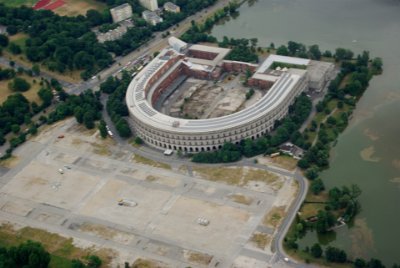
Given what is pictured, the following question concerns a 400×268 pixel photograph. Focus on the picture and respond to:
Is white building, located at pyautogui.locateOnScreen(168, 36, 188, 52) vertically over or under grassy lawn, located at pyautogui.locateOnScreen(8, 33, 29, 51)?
over

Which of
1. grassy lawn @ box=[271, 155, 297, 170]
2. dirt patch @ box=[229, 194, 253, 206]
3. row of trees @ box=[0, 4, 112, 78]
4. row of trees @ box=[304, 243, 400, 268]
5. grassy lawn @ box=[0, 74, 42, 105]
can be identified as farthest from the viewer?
row of trees @ box=[0, 4, 112, 78]

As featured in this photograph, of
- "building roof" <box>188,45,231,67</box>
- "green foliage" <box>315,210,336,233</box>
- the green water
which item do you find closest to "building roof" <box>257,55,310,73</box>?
"building roof" <box>188,45,231,67</box>

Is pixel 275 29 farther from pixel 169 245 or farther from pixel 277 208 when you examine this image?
pixel 169 245

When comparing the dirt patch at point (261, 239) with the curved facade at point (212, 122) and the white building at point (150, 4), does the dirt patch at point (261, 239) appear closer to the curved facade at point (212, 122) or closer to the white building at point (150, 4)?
the curved facade at point (212, 122)

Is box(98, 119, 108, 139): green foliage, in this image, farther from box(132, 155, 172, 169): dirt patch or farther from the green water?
the green water

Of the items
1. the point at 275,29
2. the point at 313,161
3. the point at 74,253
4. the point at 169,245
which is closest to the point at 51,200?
the point at 74,253

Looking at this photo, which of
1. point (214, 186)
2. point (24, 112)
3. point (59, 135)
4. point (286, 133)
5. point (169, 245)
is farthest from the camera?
point (24, 112)

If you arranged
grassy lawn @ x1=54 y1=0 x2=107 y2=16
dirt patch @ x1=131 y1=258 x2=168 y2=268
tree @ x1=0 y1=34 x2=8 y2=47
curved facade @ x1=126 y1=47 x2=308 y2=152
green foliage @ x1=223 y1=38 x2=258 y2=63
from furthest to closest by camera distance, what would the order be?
grassy lawn @ x1=54 y1=0 x2=107 y2=16 → tree @ x1=0 y1=34 x2=8 y2=47 → green foliage @ x1=223 y1=38 x2=258 y2=63 → curved facade @ x1=126 y1=47 x2=308 y2=152 → dirt patch @ x1=131 y1=258 x2=168 y2=268

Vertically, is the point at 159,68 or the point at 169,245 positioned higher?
the point at 159,68
